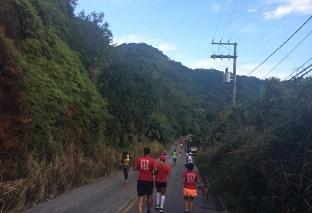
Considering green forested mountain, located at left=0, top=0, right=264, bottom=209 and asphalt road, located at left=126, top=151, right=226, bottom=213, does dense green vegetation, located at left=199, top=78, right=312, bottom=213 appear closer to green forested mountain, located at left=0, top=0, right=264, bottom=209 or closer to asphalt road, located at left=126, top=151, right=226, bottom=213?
asphalt road, located at left=126, top=151, right=226, bottom=213

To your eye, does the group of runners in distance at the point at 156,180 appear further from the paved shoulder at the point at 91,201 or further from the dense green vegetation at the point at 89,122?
the dense green vegetation at the point at 89,122

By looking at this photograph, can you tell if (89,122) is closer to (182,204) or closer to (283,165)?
(182,204)

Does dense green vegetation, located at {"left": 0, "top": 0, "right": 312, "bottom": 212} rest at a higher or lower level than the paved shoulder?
higher

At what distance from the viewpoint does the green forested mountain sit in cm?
2111

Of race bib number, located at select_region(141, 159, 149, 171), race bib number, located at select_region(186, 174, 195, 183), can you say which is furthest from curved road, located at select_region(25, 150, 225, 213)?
race bib number, located at select_region(141, 159, 149, 171)

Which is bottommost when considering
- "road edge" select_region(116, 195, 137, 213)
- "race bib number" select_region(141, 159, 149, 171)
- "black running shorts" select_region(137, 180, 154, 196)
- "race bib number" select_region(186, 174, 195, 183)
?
"road edge" select_region(116, 195, 137, 213)

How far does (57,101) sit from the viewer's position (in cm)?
2852

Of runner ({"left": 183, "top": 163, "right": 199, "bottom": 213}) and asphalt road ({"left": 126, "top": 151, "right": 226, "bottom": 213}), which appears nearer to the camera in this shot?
runner ({"left": 183, "top": 163, "right": 199, "bottom": 213})

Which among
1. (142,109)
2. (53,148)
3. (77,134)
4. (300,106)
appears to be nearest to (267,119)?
(300,106)

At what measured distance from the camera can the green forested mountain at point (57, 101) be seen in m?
21.1

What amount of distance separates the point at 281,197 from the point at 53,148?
1378 centimetres

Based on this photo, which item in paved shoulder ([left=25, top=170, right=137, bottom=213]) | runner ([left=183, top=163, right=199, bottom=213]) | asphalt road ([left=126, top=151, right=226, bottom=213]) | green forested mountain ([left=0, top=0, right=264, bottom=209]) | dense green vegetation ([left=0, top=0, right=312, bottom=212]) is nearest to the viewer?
dense green vegetation ([left=0, top=0, right=312, bottom=212])

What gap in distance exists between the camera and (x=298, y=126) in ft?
46.2

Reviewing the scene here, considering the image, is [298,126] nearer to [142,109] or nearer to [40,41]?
[40,41]
